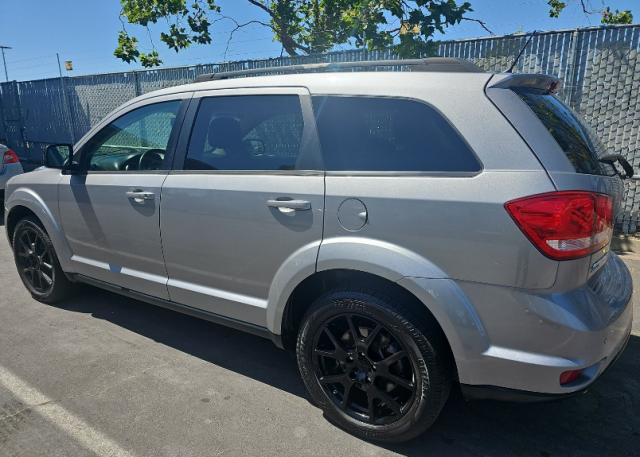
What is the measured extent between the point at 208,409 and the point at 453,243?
171 centimetres

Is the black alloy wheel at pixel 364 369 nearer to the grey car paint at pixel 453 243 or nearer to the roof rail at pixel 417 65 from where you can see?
the grey car paint at pixel 453 243

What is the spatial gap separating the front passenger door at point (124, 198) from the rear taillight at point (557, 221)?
224cm

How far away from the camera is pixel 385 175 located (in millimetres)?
2289

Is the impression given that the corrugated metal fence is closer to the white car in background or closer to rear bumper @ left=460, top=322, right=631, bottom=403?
rear bumper @ left=460, top=322, right=631, bottom=403

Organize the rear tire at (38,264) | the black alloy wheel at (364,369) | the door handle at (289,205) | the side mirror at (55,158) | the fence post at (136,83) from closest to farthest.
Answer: the black alloy wheel at (364,369) → the door handle at (289,205) → the side mirror at (55,158) → the rear tire at (38,264) → the fence post at (136,83)

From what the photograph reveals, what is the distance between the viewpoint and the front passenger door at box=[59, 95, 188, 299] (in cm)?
321

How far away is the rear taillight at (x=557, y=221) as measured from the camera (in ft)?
6.22

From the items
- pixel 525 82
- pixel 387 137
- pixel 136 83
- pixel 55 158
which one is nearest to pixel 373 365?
pixel 387 137

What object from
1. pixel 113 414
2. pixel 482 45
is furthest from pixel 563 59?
pixel 113 414

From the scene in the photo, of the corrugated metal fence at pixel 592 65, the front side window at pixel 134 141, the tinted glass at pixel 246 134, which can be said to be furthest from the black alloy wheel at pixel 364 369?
the corrugated metal fence at pixel 592 65

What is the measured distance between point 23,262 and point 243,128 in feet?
9.53

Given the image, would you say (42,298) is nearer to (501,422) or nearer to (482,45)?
(501,422)

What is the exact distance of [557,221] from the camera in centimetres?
189

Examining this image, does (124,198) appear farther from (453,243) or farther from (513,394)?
(513,394)
